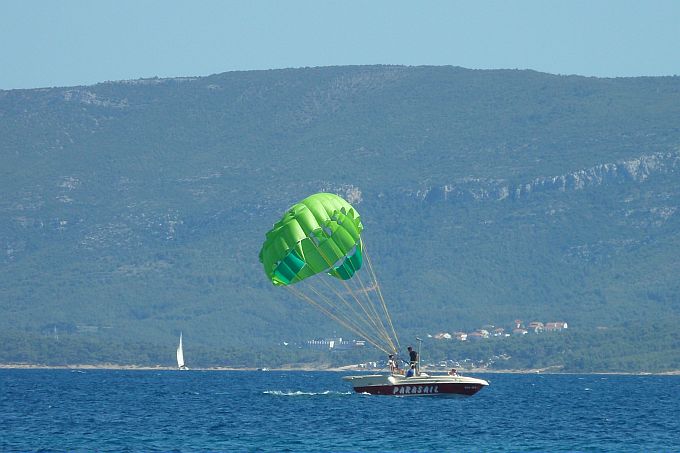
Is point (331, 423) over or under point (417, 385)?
under

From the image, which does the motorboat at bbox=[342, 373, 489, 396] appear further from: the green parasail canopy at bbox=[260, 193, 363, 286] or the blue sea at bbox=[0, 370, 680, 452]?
the green parasail canopy at bbox=[260, 193, 363, 286]

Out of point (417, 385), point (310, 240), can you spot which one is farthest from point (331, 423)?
point (417, 385)

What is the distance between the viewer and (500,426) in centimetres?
8369

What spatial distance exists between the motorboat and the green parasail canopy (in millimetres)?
7165

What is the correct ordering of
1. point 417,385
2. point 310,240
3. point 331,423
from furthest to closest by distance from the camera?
1. point 417,385
2. point 310,240
3. point 331,423

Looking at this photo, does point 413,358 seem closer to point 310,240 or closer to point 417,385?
point 417,385

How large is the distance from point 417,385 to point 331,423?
14.3 m

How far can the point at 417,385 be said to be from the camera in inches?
3809

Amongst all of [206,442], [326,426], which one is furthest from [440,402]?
[206,442]

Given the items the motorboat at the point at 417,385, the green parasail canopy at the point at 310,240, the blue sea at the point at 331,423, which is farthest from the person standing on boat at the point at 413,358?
the green parasail canopy at the point at 310,240

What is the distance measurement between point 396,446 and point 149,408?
103 feet

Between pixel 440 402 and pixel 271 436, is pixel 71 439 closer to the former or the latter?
pixel 271 436

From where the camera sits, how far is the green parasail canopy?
297 feet

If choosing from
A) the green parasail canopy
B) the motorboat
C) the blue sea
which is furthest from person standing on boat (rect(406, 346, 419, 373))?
the green parasail canopy
